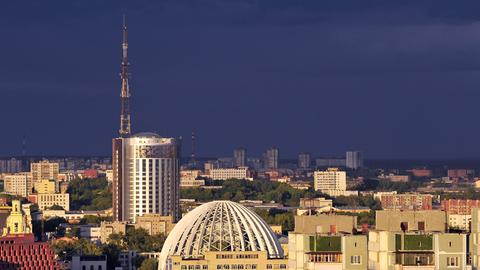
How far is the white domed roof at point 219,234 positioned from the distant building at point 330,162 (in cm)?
12405

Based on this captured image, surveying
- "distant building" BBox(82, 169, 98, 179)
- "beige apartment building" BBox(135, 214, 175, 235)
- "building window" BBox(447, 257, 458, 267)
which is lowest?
"building window" BBox(447, 257, 458, 267)

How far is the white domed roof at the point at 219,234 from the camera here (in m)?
60.5

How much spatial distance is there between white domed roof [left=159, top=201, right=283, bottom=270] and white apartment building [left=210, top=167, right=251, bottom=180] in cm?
9317

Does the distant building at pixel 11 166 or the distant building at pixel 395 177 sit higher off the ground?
the distant building at pixel 11 166

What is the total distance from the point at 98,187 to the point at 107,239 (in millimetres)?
44497

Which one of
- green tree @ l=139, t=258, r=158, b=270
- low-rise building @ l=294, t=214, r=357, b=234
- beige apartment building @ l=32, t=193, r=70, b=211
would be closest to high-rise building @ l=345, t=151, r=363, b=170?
beige apartment building @ l=32, t=193, r=70, b=211

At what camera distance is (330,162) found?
194 meters

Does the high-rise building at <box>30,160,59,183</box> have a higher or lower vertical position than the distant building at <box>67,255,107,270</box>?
higher

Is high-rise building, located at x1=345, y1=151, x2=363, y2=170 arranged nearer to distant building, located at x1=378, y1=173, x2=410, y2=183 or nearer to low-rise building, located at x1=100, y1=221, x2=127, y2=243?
distant building, located at x1=378, y1=173, x2=410, y2=183

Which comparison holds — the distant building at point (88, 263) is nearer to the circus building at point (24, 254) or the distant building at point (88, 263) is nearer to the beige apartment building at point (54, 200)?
the circus building at point (24, 254)

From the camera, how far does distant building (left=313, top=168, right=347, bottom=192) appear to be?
146500mm

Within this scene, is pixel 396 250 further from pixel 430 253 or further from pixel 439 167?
pixel 439 167

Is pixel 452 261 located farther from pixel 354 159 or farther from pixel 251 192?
pixel 354 159

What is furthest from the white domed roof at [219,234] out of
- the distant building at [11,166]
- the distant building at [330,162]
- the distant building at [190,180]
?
the distant building at [330,162]
